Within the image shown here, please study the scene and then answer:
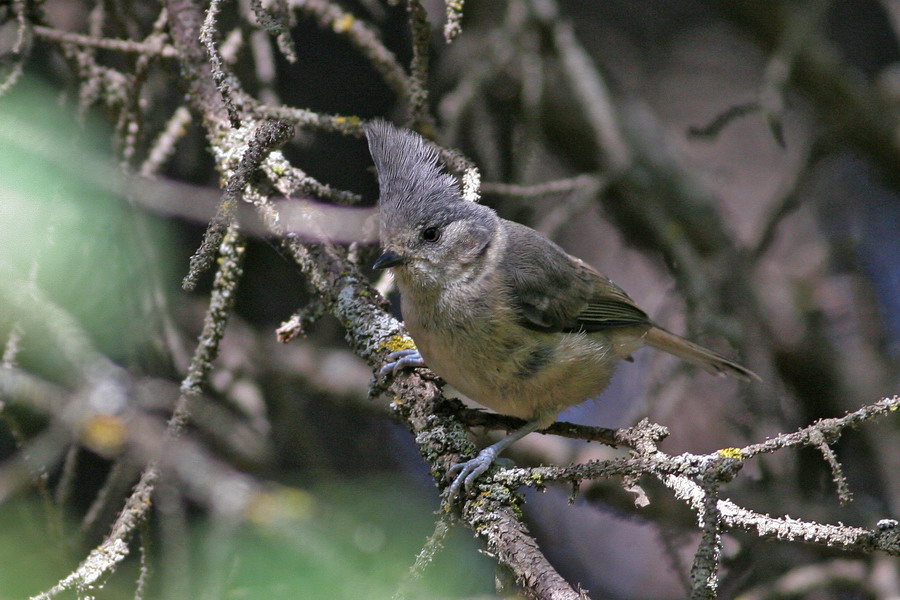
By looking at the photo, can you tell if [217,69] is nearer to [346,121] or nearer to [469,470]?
[346,121]

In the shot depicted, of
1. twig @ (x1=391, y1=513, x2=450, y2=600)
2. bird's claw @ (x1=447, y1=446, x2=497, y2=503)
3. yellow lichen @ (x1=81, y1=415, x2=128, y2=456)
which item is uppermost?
bird's claw @ (x1=447, y1=446, x2=497, y2=503)

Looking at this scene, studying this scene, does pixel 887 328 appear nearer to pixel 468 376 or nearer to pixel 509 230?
pixel 509 230

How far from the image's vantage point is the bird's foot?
2.25 m

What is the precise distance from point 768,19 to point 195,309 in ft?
12.7

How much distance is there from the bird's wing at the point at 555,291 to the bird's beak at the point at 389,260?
1.44ft

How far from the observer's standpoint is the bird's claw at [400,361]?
275 centimetres

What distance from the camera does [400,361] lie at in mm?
2797

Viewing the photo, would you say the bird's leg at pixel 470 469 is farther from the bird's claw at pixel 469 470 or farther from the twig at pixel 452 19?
the twig at pixel 452 19

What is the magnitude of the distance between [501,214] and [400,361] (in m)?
1.80

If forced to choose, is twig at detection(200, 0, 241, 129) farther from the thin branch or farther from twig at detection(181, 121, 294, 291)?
the thin branch

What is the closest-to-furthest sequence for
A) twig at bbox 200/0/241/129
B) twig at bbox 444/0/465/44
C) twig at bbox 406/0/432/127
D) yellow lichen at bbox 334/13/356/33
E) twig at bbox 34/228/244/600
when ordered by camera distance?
twig at bbox 200/0/241/129
twig at bbox 34/228/244/600
twig at bbox 444/0/465/44
twig at bbox 406/0/432/127
yellow lichen at bbox 334/13/356/33

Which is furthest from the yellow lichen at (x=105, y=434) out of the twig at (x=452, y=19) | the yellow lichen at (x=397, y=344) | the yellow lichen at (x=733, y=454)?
the yellow lichen at (x=733, y=454)

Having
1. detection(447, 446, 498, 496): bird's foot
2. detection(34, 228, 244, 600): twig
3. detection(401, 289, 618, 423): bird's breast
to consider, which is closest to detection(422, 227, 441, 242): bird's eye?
detection(401, 289, 618, 423): bird's breast

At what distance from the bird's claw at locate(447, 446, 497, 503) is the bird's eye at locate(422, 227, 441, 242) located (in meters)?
1.00
